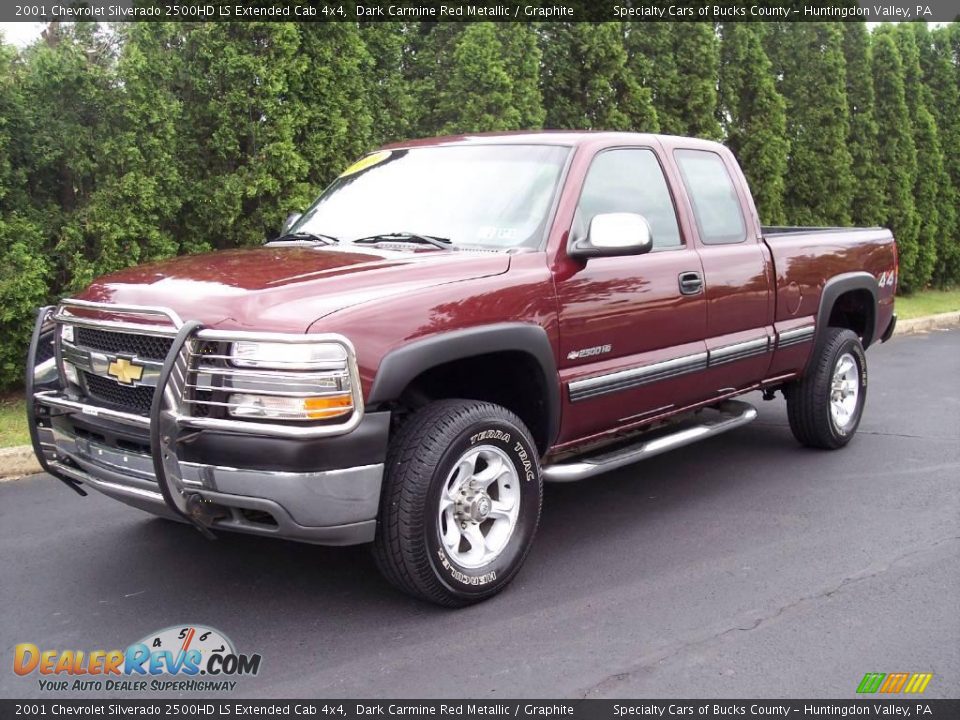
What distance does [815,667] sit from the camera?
334cm

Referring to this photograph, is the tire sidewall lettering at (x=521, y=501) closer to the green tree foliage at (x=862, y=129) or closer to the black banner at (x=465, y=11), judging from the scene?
A: the black banner at (x=465, y=11)

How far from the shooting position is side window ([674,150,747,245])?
525cm

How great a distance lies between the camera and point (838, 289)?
241 inches

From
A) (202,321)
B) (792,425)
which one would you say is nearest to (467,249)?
(202,321)

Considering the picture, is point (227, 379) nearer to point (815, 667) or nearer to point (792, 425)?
point (815, 667)

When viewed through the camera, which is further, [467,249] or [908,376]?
[908,376]

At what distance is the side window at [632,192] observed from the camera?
4.66m

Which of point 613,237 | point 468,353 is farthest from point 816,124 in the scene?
point 468,353

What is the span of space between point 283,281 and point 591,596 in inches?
71.5

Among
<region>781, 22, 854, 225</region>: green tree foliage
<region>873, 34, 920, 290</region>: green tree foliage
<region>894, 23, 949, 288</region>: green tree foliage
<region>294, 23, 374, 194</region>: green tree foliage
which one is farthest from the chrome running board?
<region>894, 23, 949, 288</region>: green tree foliage

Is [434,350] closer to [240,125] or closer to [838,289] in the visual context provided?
[838,289]

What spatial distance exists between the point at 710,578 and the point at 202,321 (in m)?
2.41

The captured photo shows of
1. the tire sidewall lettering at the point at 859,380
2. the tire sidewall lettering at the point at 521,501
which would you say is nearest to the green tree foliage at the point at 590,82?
the tire sidewall lettering at the point at 859,380
